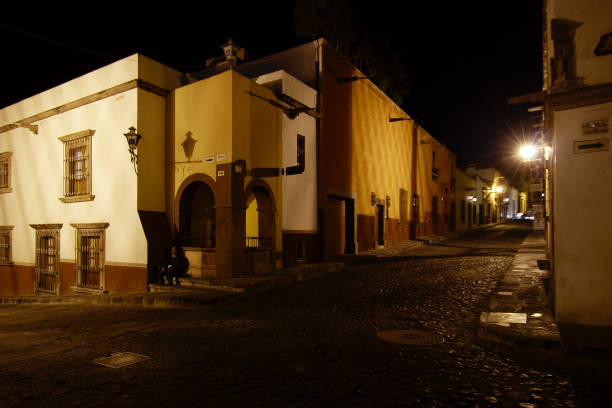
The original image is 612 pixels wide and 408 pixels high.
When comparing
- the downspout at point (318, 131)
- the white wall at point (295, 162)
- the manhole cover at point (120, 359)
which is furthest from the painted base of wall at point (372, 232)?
the manhole cover at point (120, 359)

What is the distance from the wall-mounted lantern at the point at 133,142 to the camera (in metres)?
10.8

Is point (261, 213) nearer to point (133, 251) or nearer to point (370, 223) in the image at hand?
point (133, 251)

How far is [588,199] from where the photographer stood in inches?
224

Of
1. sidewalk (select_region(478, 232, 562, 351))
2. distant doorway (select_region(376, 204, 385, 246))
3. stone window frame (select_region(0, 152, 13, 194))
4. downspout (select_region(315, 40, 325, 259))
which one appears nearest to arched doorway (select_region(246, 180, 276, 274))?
downspout (select_region(315, 40, 325, 259))

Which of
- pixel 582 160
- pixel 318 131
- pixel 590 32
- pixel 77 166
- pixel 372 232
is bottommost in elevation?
pixel 372 232

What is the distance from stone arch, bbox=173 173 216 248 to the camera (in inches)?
457

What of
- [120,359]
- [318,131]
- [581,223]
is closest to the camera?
[120,359]

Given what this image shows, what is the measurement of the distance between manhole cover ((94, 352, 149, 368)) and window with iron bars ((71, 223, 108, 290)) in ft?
26.4

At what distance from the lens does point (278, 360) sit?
4.57 m

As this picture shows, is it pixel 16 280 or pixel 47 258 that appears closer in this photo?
pixel 47 258

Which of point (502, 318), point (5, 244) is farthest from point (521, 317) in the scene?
point (5, 244)

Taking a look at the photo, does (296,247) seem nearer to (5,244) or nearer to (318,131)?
(318,131)

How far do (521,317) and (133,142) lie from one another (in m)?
10.6

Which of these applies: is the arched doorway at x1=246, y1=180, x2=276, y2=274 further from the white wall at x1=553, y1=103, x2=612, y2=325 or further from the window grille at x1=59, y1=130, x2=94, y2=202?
the white wall at x1=553, y1=103, x2=612, y2=325
